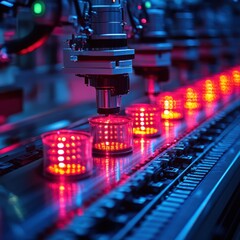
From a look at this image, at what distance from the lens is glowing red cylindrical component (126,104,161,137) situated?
1328 mm

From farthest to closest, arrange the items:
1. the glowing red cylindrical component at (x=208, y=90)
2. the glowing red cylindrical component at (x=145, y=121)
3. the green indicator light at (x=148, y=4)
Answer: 1. the glowing red cylindrical component at (x=208, y=90)
2. the green indicator light at (x=148, y=4)
3. the glowing red cylindrical component at (x=145, y=121)

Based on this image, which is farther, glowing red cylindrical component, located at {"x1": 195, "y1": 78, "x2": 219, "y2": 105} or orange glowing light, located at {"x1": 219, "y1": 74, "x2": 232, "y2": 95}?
orange glowing light, located at {"x1": 219, "y1": 74, "x2": 232, "y2": 95}

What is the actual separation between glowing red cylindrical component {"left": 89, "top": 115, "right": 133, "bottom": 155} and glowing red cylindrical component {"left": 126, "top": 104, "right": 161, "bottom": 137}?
0.16 metres

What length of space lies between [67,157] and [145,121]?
0.39 m

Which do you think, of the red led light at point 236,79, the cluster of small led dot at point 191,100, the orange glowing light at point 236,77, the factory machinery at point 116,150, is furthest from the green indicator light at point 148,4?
the orange glowing light at point 236,77

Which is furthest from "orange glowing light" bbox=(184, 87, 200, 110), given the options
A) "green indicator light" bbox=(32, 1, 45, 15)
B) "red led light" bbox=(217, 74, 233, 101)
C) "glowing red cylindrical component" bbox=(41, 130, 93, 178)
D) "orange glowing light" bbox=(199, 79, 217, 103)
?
"glowing red cylindrical component" bbox=(41, 130, 93, 178)

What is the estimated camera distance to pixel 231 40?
3426mm

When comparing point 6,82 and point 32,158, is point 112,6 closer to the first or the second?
point 32,158

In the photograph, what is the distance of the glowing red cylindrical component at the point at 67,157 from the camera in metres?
0.99

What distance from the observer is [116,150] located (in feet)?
3.79

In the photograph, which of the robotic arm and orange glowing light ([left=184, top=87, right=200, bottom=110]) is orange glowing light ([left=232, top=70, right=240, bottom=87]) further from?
the robotic arm

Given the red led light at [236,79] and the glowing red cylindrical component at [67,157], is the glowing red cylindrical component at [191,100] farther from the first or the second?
the glowing red cylindrical component at [67,157]

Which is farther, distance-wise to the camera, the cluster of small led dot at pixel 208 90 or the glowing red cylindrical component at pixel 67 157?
the cluster of small led dot at pixel 208 90

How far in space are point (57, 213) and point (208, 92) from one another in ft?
4.36
